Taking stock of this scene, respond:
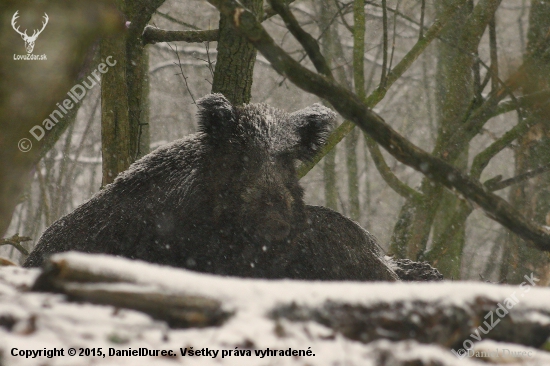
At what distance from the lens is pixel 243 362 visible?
171 cm

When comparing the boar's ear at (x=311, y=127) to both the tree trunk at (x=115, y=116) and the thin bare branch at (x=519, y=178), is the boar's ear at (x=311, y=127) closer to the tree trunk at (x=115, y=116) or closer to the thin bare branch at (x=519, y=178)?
the tree trunk at (x=115, y=116)

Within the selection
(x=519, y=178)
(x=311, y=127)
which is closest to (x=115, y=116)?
(x=311, y=127)

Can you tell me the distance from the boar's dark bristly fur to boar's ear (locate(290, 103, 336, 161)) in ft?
0.52

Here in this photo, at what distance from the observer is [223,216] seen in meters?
4.07

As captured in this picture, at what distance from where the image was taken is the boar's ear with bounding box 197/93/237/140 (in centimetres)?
419

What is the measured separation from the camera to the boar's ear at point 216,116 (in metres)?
4.19

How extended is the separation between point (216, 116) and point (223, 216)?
2.51 ft

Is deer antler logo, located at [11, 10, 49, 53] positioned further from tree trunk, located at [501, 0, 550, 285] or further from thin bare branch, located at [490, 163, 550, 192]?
tree trunk, located at [501, 0, 550, 285]

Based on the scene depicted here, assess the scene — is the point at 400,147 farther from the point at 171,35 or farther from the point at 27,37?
the point at 171,35

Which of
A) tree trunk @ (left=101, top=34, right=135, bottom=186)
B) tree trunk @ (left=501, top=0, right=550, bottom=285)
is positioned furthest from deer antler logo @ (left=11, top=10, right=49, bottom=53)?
tree trunk @ (left=501, top=0, right=550, bottom=285)

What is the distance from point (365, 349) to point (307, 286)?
0.29 m

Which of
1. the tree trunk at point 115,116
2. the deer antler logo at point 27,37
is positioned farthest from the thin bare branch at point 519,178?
the deer antler logo at point 27,37

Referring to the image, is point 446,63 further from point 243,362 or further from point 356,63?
point 243,362

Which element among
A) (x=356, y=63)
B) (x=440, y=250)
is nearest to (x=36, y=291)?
(x=356, y=63)
